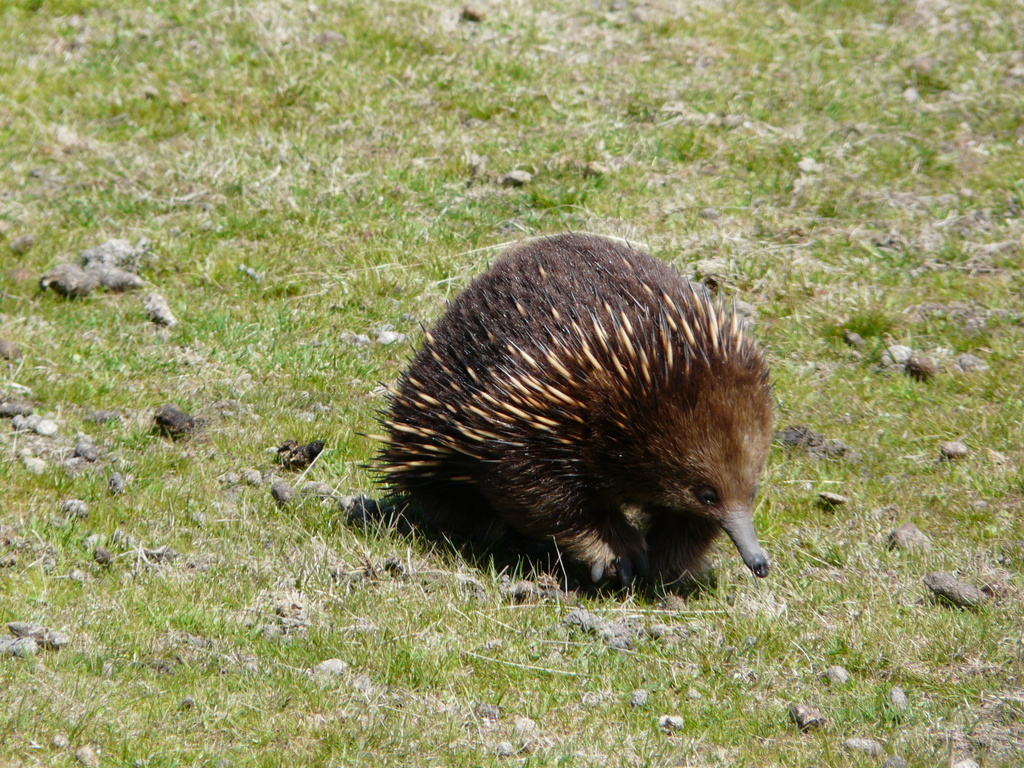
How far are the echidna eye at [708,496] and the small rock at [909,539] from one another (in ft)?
3.43

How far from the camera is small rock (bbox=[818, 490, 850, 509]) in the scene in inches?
206

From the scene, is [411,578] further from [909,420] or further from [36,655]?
[909,420]

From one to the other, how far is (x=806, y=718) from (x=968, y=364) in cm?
299

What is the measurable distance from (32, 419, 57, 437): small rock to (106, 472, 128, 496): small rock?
53 centimetres

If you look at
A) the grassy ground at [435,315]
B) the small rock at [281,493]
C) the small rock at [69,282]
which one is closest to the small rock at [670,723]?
the grassy ground at [435,315]

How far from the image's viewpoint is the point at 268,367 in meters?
6.24

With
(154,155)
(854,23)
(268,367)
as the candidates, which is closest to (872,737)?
(268,367)

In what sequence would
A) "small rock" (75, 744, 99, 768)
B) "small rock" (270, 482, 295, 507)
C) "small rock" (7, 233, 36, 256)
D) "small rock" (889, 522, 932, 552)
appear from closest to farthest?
"small rock" (75, 744, 99, 768) < "small rock" (889, 522, 932, 552) < "small rock" (270, 482, 295, 507) < "small rock" (7, 233, 36, 256)

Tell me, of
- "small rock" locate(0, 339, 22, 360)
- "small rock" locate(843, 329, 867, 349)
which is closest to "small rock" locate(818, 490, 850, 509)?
"small rock" locate(843, 329, 867, 349)

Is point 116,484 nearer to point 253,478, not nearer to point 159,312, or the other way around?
point 253,478

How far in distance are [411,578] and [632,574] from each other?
867mm

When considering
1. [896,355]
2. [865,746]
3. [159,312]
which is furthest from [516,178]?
[865,746]

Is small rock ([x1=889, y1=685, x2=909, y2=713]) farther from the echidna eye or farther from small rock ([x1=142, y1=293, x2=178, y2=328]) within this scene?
small rock ([x1=142, y1=293, x2=178, y2=328])

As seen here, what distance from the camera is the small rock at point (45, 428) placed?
220 inches
